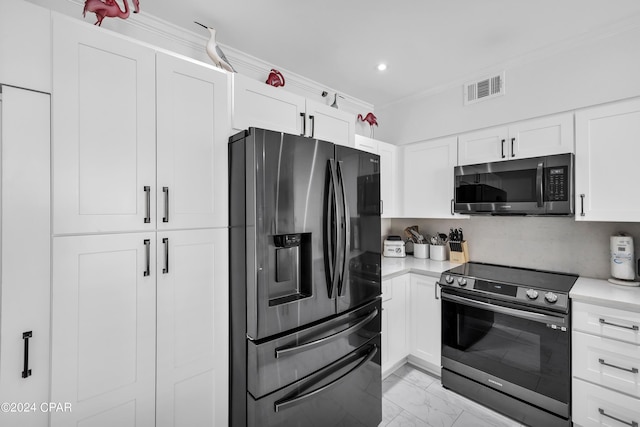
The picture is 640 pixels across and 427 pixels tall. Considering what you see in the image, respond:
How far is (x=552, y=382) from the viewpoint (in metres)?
1.90

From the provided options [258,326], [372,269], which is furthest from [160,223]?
[372,269]

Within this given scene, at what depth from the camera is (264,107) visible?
1752 millimetres

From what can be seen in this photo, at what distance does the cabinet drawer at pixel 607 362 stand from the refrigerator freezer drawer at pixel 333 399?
1.31 metres

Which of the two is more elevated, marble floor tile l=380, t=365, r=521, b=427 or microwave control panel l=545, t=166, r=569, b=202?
microwave control panel l=545, t=166, r=569, b=202

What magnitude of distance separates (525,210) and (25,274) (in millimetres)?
3032

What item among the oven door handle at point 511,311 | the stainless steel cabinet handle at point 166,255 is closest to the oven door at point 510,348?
the oven door handle at point 511,311

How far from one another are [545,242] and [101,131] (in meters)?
3.28

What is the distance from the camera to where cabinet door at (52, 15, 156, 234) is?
1104mm

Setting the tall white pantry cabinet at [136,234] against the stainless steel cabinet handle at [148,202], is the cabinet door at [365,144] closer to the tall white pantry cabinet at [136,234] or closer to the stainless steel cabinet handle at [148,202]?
the tall white pantry cabinet at [136,234]

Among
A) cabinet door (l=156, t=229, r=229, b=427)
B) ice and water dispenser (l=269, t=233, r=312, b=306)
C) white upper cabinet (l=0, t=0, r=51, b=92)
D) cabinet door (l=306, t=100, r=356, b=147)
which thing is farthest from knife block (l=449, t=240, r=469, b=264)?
white upper cabinet (l=0, t=0, r=51, b=92)

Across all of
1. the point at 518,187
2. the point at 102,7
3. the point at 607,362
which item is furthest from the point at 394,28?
the point at 607,362

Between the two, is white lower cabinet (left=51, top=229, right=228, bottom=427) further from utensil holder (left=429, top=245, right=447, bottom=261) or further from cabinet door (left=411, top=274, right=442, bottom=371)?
utensil holder (left=429, top=245, right=447, bottom=261)

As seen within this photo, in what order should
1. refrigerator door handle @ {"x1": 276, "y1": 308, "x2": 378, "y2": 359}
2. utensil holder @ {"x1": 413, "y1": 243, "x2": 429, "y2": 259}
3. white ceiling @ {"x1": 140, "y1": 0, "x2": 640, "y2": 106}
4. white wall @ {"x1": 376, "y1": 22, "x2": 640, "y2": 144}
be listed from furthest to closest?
utensil holder @ {"x1": 413, "y1": 243, "x2": 429, "y2": 259}
white wall @ {"x1": 376, "y1": 22, "x2": 640, "y2": 144}
white ceiling @ {"x1": 140, "y1": 0, "x2": 640, "y2": 106}
refrigerator door handle @ {"x1": 276, "y1": 308, "x2": 378, "y2": 359}

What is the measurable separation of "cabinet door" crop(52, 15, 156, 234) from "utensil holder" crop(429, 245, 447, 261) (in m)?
2.75
